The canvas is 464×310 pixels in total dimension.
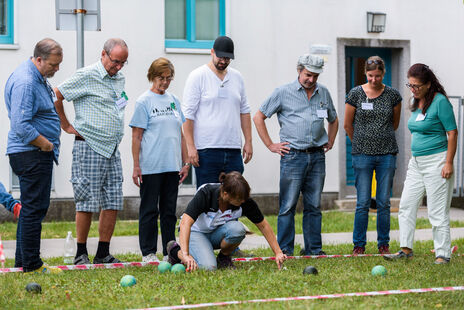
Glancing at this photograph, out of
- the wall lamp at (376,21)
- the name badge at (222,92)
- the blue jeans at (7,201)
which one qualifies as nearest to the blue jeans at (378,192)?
the name badge at (222,92)

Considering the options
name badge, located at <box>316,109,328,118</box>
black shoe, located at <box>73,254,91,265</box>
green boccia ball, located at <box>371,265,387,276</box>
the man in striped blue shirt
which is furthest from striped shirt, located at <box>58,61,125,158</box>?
green boccia ball, located at <box>371,265,387,276</box>

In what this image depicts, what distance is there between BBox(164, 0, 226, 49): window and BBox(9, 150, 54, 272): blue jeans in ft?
22.1

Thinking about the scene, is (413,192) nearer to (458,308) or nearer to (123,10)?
(458,308)

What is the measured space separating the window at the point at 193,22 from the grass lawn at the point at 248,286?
6.61 m

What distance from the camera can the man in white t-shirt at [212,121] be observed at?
743 cm

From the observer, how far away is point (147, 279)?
6094 mm

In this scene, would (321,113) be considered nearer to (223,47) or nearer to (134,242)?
(223,47)

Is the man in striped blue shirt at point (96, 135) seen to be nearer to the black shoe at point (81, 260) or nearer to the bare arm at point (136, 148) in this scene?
the black shoe at point (81, 260)

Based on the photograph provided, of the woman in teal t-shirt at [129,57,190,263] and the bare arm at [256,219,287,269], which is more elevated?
the woman in teal t-shirt at [129,57,190,263]

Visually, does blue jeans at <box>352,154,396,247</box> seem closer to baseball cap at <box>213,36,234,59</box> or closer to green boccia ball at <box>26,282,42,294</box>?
baseball cap at <box>213,36,234,59</box>

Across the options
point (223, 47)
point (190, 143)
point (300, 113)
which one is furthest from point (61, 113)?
point (300, 113)

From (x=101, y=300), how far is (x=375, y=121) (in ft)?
11.9

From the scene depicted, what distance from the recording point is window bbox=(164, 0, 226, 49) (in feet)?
42.4

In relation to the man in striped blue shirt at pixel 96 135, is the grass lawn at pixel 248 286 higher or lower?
lower
